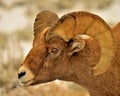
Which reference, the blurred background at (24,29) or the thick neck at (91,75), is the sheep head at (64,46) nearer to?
the thick neck at (91,75)

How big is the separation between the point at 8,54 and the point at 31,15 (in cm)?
630

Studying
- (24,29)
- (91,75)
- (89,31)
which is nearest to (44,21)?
(89,31)

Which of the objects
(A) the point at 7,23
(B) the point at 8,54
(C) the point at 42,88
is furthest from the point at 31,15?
(C) the point at 42,88

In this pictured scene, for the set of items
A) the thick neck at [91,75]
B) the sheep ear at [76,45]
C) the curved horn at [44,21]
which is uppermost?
the curved horn at [44,21]

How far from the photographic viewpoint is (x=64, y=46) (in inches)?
333

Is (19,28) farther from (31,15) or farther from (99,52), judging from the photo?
(99,52)

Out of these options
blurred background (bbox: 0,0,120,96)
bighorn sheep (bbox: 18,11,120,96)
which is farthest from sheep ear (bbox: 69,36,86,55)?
blurred background (bbox: 0,0,120,96)

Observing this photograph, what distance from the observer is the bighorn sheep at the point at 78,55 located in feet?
27.5

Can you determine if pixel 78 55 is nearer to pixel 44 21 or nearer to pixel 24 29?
pixel 44 21

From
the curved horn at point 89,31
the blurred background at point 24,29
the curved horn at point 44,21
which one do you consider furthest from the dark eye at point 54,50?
the blurred background at point 24,29

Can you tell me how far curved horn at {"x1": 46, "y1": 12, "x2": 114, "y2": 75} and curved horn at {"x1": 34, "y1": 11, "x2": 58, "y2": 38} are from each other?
0.58m

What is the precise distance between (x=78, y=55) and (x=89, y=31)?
320 mm

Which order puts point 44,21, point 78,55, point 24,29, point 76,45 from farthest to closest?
point 24,29 < point 44,21 < point 78,55 < point 76,45

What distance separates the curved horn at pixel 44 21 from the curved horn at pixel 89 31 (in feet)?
1.91
